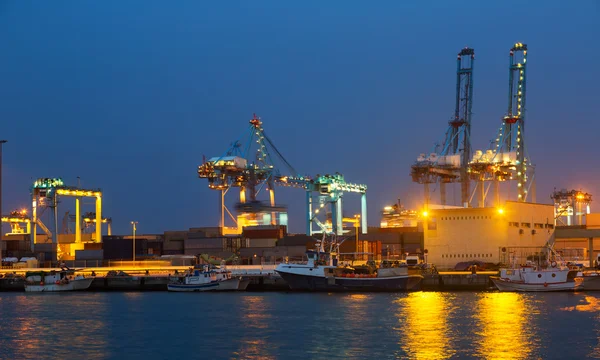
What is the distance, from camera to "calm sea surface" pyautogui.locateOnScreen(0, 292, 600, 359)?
140 ft

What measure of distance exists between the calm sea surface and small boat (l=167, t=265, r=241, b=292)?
9772mm

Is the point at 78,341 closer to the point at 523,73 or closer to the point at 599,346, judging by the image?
the point at 599,346

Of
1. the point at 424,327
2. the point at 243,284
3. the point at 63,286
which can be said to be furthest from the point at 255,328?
the point at 63,286

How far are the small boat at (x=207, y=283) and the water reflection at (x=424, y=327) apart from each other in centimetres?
1934

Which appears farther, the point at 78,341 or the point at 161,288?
the point at 161,288

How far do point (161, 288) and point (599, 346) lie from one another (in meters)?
52.1

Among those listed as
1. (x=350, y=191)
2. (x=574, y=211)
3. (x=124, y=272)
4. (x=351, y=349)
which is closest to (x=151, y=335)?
(x=351, y=349)

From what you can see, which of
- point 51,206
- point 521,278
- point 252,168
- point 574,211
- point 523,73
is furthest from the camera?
point 574,211

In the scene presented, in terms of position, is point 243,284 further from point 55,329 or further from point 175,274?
point 55,329

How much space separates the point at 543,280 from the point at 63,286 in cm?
4628

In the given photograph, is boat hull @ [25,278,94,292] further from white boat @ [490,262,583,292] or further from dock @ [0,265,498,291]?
white boat @ [490,262,583,292]

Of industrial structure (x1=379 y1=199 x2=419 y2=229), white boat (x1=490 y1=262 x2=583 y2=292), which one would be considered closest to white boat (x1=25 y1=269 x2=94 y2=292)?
white boat (x1=490 y1=262 x2=583 y2=292)

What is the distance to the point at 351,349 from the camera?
43188mm

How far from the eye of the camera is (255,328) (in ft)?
166
